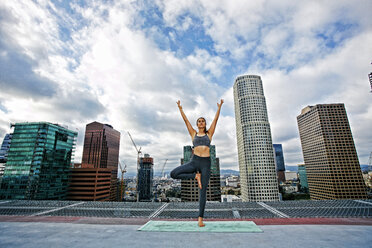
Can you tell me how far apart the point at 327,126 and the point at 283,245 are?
21647 centimetres

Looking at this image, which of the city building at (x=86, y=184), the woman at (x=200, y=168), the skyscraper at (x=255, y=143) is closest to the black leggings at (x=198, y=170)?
the woman at (x=200, y=168)

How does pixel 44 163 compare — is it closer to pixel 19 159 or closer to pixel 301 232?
pixel 19 159

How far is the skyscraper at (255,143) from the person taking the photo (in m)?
154

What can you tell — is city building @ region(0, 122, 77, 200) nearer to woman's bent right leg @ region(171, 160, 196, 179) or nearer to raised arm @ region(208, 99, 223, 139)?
woman's bent right leg @ region(171, 160, 196, 179)

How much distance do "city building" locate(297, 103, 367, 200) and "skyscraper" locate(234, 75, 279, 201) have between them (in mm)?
54544

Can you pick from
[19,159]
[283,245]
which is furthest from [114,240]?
[19,159]

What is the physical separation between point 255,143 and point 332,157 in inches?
2986

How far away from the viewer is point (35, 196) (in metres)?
95.8

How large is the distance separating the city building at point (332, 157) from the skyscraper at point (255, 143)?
54.5m

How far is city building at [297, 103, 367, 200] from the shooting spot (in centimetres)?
15475

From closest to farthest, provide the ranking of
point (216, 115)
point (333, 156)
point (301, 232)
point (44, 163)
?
point (301, 232), point (216, 115), point (44, 163), point (333, 156)

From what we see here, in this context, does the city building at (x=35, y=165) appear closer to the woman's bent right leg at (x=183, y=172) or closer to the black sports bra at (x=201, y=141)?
the woman's bent right leg at (x=183, y=172)

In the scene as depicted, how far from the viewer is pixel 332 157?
543 ft

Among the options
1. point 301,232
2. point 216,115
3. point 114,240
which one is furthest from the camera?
point 216,115
